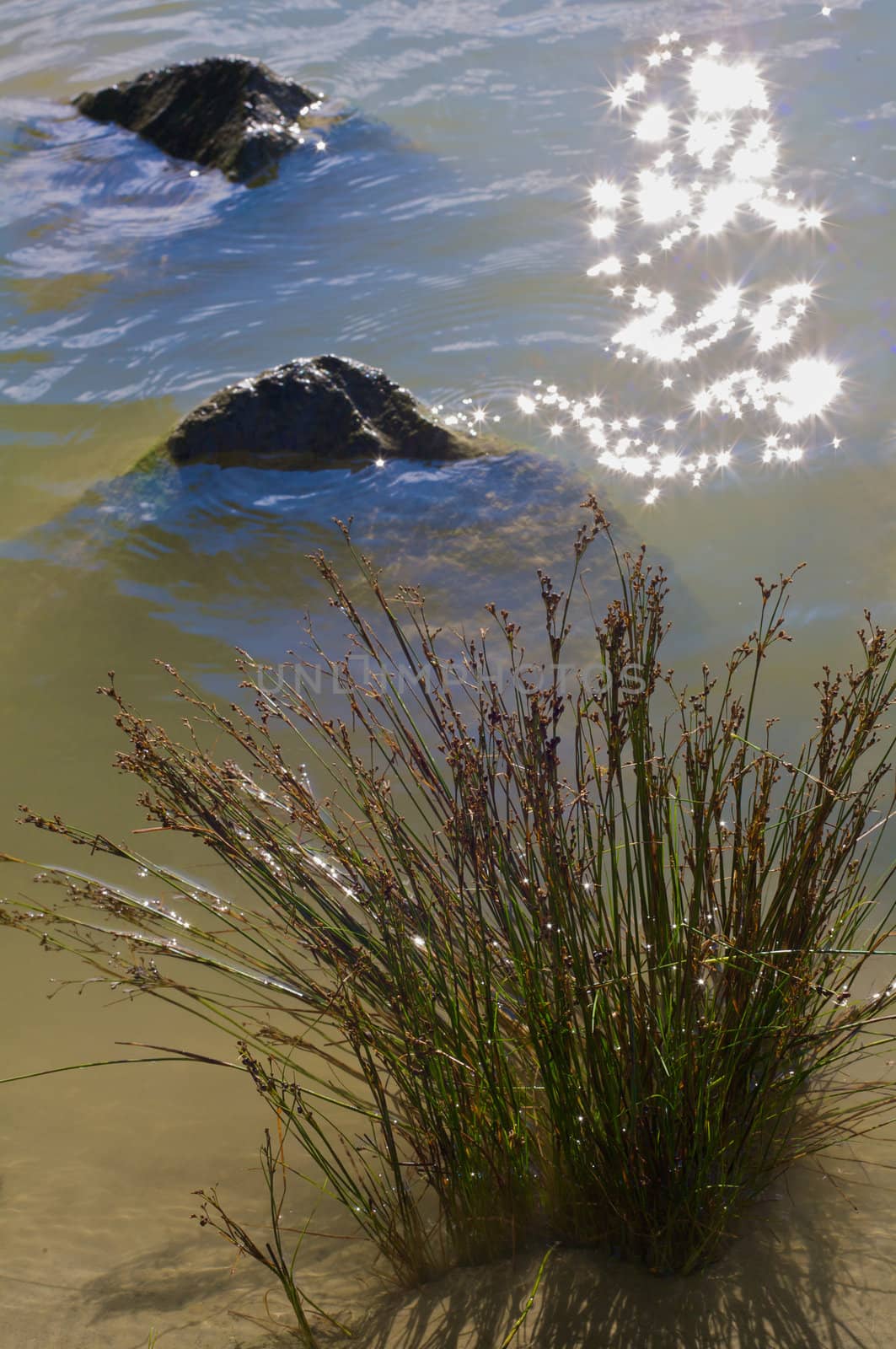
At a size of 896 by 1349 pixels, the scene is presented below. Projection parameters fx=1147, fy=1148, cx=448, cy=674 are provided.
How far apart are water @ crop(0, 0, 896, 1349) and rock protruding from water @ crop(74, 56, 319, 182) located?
211 millimetres

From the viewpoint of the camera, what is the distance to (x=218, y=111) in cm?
822

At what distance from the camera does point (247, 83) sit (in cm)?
824

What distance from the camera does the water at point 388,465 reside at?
7.56ft

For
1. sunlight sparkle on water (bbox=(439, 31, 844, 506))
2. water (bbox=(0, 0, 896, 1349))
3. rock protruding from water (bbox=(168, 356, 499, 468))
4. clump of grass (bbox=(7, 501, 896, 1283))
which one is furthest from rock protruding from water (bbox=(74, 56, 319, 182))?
clump of grass (bbox=(7, 501, 896, 1283))

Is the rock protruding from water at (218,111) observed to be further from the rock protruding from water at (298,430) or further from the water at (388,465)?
the rock protruding from water at (298,430)

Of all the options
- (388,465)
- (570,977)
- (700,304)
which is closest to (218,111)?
(700,304)

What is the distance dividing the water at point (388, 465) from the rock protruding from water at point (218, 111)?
0.21 meters

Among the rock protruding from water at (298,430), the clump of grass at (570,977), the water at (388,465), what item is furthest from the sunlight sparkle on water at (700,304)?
the clump of grass at (570,977)

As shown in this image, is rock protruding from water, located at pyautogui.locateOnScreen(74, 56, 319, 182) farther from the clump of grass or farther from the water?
the clump of grass

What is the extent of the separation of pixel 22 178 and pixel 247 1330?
826 centimetres

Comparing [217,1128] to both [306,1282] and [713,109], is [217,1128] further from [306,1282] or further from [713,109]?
[713,109]

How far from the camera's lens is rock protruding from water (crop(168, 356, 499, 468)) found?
16.7ft

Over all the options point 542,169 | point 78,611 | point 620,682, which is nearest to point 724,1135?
point 620,682

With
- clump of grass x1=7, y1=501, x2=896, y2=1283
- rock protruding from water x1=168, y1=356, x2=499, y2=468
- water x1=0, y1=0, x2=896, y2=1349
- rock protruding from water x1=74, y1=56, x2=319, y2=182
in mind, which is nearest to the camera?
clump of grass x1=7, y1=501, x2=896, y2=1283
